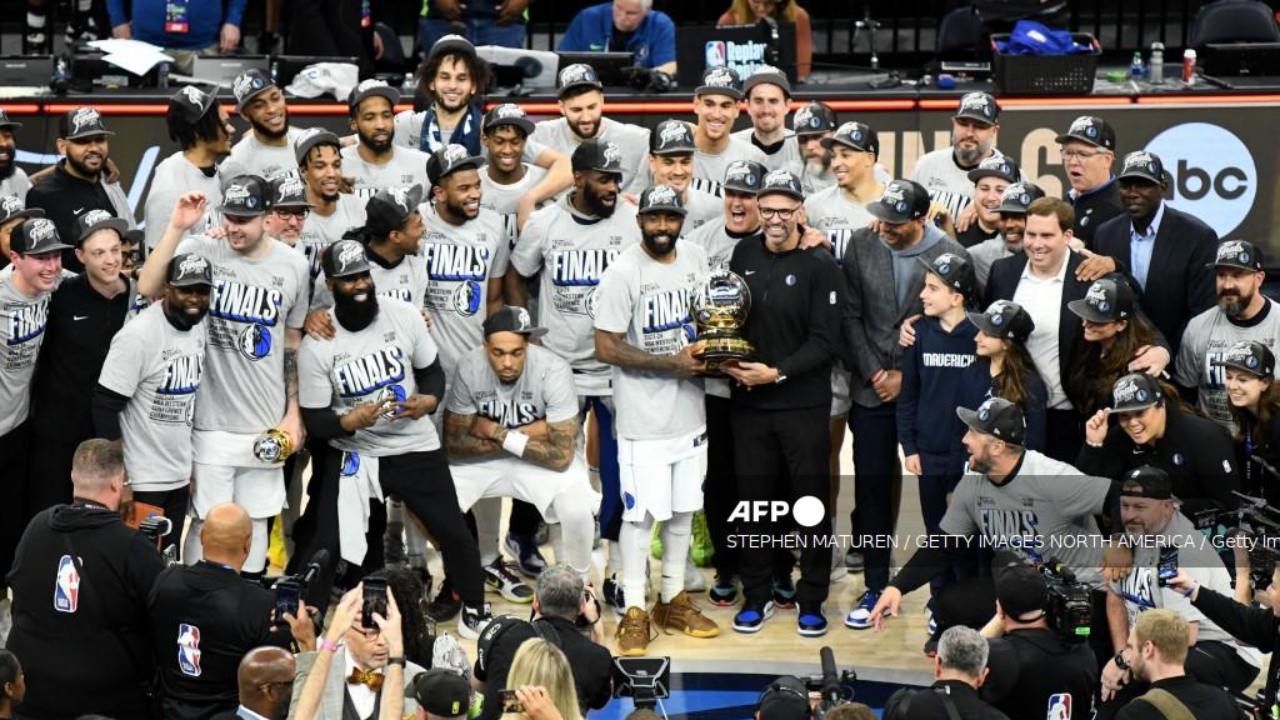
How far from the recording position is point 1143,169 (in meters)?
10.1

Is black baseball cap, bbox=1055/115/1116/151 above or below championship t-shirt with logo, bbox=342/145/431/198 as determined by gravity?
above

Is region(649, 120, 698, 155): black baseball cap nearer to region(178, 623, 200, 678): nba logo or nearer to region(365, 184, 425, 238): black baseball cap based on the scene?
region(365, 184, 425, 238): black baseball cap

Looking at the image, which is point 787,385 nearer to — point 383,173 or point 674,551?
point 674,551

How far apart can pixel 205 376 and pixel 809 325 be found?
2.84m

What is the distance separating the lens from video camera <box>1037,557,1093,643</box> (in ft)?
26.0

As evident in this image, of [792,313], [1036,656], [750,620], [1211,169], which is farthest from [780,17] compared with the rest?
[1036,656]

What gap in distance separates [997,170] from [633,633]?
2.92 metres

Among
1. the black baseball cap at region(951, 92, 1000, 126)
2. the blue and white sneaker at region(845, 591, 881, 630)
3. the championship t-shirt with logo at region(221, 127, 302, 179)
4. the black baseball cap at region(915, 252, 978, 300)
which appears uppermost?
the black baseball cap at region(951, 92, 1000, 126)

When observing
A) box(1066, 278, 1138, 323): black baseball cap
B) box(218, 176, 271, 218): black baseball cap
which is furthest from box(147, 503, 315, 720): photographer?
box(1066, 278, 1138, 323): black baseball cap

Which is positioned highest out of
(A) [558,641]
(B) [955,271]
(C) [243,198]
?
(C) [243,198]

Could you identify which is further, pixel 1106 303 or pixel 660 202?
pixel 660 202

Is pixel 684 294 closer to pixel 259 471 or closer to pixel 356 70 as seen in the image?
pixel 259 471

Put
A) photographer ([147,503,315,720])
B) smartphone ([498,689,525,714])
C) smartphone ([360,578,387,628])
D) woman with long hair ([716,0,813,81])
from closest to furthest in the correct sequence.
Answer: smartphone ([498,689,525,714]) < smartphone ([360,578,387,628]) < photographer ([147,503,315,720]) < woman with long hair ([716,0,813,81])

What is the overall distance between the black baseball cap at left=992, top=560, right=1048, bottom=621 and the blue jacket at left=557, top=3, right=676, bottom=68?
6135 millimetres
